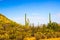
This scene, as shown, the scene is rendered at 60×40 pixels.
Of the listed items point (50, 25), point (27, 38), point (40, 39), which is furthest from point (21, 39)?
point (50, 25)

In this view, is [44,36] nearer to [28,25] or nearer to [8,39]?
[8,39]

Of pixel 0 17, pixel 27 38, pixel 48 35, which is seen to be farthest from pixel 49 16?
pixel 0 17

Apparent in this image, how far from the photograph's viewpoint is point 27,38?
25.1 metres

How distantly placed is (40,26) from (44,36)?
33.3 feet

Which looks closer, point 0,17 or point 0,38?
point 0,38

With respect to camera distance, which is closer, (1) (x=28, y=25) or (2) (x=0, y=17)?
(1) (x=28, y=25)

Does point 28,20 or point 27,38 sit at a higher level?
point 28,20

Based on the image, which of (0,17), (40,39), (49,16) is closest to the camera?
(40,39)

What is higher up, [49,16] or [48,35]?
[49,16]

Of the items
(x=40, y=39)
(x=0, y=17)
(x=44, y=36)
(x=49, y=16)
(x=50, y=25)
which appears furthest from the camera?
(x=0, y=17)

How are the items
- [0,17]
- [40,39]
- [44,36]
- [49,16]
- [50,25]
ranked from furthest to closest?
[0,17], [49,16], [50,25], [44,36], [40,39]

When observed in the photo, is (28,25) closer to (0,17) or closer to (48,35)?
(48,35)

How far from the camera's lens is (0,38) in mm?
26656

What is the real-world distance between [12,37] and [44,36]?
5.00 m
